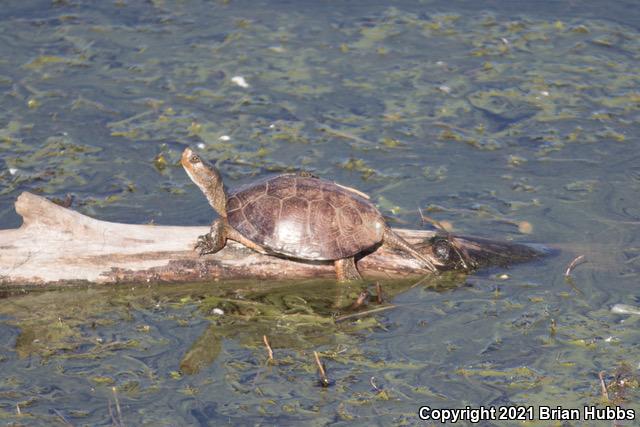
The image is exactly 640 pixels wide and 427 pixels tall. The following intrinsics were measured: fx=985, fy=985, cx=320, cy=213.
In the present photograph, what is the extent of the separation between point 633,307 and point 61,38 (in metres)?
6.79

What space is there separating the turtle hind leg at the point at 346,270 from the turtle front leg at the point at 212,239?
0.78 metres

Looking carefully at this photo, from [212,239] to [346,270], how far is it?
35.5 inches

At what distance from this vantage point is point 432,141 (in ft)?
28.8

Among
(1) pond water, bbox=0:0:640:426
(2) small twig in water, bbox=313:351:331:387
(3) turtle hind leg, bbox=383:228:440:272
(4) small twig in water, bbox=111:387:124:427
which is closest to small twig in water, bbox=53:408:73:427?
(1) pond water, bbox=0:0:640:426

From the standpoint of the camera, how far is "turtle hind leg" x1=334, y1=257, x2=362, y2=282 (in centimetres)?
642

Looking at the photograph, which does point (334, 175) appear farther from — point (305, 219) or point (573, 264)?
point (573, 264)

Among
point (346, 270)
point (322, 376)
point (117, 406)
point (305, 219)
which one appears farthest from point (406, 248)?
point (117, 406)

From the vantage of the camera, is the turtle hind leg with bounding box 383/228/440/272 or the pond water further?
the turtle hind leg with bounding box 383/228/440/272

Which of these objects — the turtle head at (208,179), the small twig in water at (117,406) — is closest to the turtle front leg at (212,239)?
the turtle head at (208,179)

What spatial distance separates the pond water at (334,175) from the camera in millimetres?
5539

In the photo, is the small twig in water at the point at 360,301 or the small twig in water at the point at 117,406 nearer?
the small twig in water at the point at 117,406

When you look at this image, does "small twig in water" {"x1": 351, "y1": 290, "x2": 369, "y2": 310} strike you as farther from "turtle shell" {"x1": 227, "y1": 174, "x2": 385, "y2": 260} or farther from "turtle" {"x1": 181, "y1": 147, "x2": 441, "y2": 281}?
"turtle shell" {"x1": 227, "y1": 174, "x2": 385, "y2": 260}

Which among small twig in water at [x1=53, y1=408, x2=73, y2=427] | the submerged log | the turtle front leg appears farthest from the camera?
the turtle front leg

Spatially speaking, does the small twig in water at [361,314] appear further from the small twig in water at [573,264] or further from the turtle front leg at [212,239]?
the small twig in water at [573,264]
